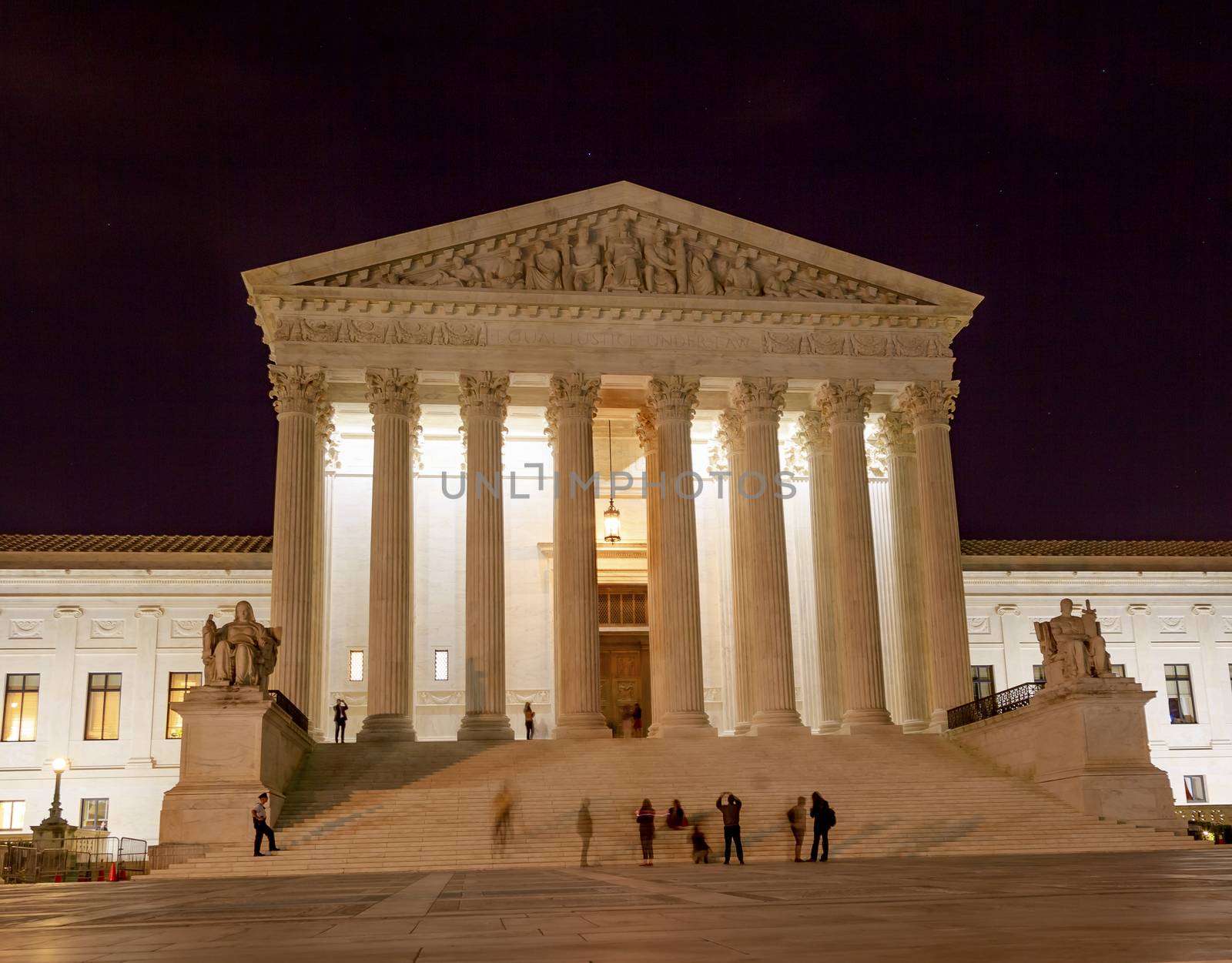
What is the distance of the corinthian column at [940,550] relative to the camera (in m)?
37.9

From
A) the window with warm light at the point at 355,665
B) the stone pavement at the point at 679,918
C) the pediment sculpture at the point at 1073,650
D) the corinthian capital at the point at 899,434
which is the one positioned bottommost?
the stone pavement at the point at 679,918

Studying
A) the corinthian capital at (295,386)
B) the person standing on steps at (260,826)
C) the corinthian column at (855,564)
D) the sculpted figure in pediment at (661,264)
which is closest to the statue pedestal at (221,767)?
the person standing on steps at (260,826)

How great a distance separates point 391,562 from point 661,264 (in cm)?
1231

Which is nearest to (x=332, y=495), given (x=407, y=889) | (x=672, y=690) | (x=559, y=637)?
(x=559, y=637)

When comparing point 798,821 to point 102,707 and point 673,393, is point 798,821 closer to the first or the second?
point 673,393

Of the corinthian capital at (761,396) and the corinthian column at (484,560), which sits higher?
the corinthian capital at (761,396)

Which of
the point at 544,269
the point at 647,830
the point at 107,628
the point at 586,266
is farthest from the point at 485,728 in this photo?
the point at 107,628

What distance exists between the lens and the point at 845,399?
3978 centimetres

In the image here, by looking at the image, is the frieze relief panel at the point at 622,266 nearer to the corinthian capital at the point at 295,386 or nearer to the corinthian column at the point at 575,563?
the corinthian capital at the point at 295,386

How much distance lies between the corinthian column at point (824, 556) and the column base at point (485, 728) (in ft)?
35.8

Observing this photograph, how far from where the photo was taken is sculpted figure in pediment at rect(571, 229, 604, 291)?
39156mm

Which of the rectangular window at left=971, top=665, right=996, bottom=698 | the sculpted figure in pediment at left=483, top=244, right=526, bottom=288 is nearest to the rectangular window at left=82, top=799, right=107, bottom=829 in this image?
the sculpted figure in pediment at left=483, top=244, right=526, bottom=288

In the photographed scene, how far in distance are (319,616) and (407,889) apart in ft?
76.4

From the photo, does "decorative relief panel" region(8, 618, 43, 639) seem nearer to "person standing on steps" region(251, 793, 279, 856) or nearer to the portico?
the portico
